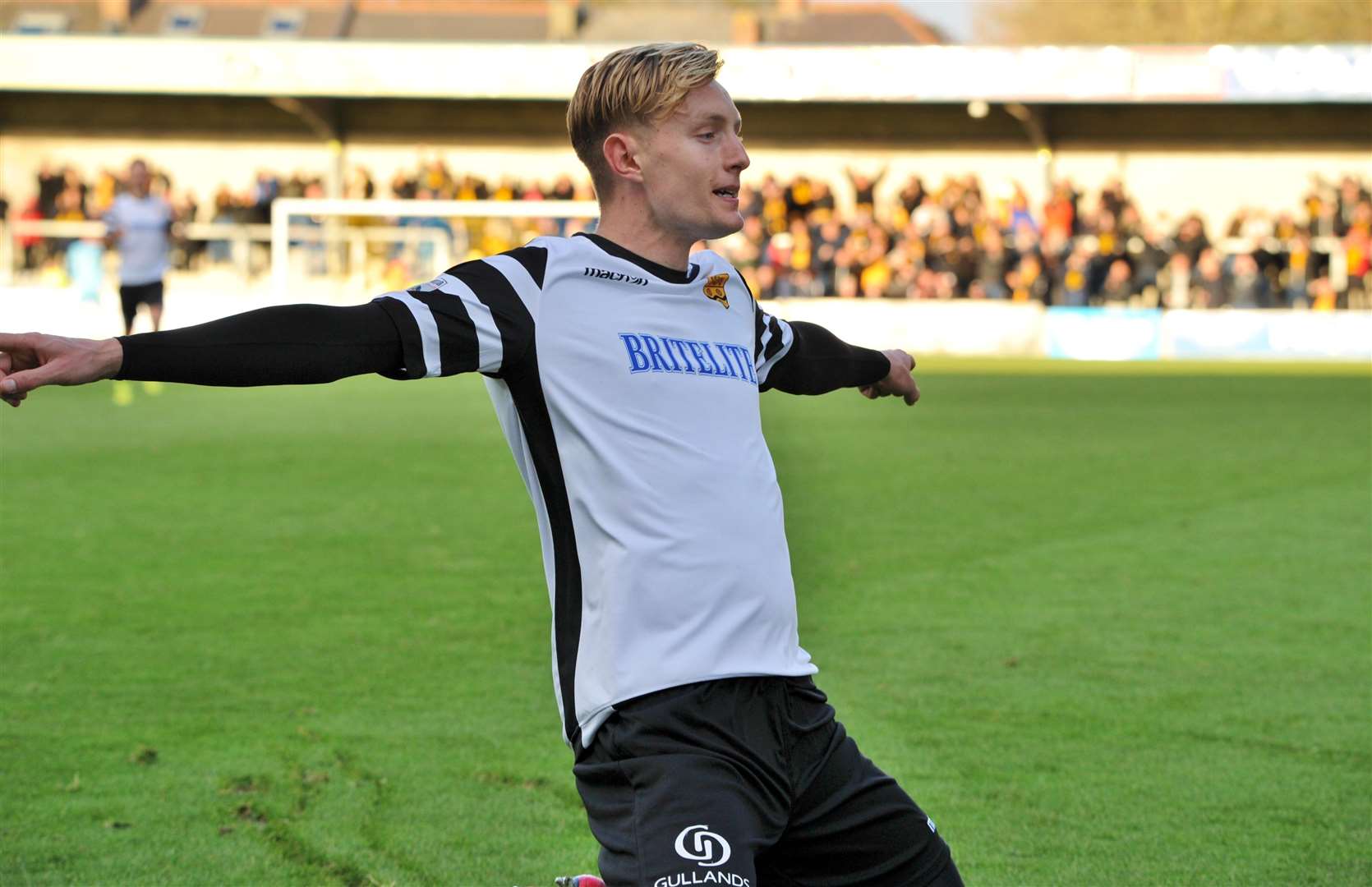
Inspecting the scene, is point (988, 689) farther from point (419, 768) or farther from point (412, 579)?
point (412, 579)

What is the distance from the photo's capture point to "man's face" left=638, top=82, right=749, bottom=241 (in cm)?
302

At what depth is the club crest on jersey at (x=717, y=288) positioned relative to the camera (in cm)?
311

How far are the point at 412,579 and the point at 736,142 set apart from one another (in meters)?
5.34

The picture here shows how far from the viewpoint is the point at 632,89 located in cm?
300

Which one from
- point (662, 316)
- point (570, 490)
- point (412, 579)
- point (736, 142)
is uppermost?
point (736, 142)

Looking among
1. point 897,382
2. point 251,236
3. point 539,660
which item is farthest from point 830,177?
point 897,382

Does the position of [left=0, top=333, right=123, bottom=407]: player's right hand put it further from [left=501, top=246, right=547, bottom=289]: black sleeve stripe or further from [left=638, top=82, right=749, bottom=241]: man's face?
[left=638, top=82, right=749, bottom=241]: man's face

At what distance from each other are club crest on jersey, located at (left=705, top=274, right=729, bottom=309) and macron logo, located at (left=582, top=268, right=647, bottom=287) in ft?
0.45

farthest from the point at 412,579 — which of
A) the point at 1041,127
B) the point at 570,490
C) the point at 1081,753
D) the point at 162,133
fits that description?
the point at 162,133

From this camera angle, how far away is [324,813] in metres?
4.67

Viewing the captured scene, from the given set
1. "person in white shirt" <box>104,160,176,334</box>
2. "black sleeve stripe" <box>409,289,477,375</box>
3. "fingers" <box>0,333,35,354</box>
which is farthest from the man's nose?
"person in white shirt" <box>104,160,176,334</box>

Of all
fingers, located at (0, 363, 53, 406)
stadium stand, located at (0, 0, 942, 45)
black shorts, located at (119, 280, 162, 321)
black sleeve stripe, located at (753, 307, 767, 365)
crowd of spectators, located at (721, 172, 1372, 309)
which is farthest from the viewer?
stadium stand, located at (0, 0, 942, 45)

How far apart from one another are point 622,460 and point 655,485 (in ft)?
0.22

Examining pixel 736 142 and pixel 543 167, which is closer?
pixel 736 142
